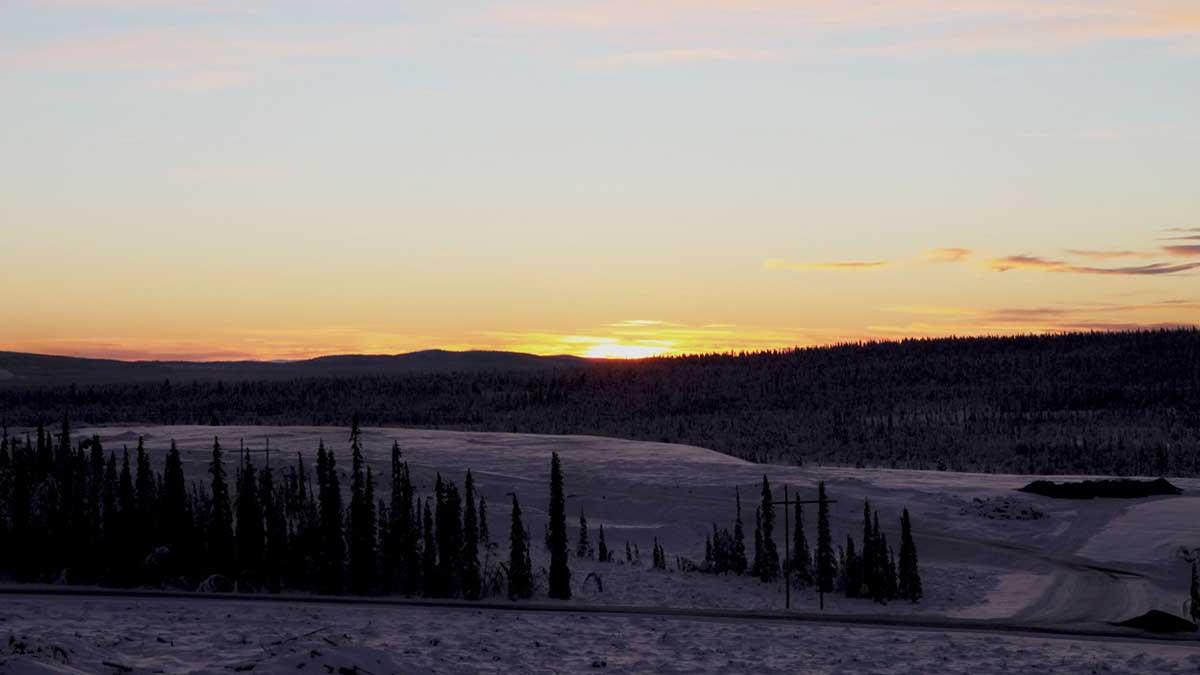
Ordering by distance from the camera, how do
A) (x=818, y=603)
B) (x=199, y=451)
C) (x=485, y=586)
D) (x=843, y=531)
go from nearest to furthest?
(x=485, y=586) < (x=818, y=603) < (x=843, y=531) < (x=199, y=451)

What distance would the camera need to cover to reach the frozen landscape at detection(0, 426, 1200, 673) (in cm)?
3594

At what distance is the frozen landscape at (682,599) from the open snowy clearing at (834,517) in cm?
32

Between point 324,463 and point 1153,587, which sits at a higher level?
point 324,463

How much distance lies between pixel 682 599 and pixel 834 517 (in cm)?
4329

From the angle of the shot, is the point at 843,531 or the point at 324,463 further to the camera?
the point at 843,531

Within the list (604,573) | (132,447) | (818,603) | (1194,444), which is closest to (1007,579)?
(818,603)

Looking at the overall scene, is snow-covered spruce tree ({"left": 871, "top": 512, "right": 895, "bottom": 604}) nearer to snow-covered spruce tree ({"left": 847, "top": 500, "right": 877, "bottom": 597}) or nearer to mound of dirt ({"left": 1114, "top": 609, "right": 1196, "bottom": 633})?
snow-covered spruce tree ({"left": 847, "top": 500, "right": 877, "bottom": 597})

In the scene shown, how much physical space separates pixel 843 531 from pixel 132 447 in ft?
284

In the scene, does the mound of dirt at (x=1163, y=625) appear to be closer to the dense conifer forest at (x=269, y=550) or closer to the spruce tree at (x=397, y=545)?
the dense conifer forest at (x=269, y=550)

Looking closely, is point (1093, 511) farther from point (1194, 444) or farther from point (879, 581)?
point (1194, 444)

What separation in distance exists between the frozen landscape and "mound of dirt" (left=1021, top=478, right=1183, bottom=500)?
214 cm

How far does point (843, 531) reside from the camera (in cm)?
10356

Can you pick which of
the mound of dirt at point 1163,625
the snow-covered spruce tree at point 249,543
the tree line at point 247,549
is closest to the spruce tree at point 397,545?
the tree line at point 247,549

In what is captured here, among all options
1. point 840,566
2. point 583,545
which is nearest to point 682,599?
point 840,566
